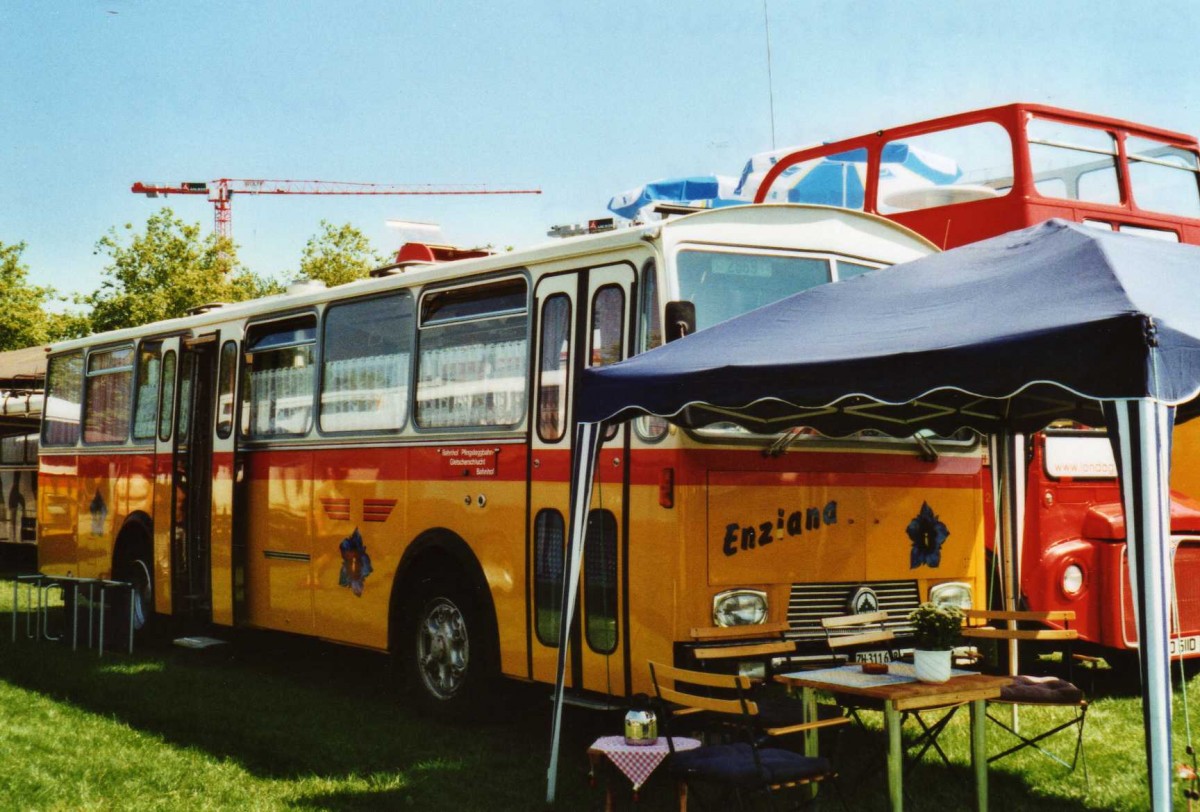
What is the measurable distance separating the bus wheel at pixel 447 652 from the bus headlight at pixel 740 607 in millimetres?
1907

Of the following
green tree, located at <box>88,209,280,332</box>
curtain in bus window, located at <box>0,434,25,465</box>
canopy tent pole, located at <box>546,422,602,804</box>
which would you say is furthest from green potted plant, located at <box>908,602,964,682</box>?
green tree, located at <box>88,209,280,332</box>

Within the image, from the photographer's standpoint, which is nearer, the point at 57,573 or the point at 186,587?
the point at 186,587

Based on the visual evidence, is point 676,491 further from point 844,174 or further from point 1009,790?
point 844,174

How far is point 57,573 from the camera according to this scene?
559 inches

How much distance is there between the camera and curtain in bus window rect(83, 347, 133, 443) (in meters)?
12.9

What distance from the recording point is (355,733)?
336 inches

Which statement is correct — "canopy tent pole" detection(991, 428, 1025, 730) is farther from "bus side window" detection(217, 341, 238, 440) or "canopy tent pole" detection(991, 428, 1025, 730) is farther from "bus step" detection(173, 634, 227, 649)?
"bus step" detection(173, 634, 227, 649)

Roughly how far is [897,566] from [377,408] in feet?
12.4

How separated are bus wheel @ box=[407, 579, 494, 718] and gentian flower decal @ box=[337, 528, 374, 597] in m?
0.57

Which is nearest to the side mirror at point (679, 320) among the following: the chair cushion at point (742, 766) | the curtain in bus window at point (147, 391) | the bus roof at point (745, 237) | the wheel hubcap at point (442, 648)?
the bus roof at point (745, 237)

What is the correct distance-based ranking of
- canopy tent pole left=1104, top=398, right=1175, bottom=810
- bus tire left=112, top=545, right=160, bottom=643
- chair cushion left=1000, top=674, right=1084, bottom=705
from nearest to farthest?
canopy tent pole left=1104, top=398, right=1175, bottom=810 < chair cushion left=1000, top=674, right=1084, bottom=705 < bus tire left=112, top=545, right=160, bottom=643

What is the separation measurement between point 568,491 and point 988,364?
10.6 ft

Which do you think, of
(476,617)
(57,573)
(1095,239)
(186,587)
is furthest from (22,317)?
(1095,239)

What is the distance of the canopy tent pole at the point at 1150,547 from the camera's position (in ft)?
14.5
